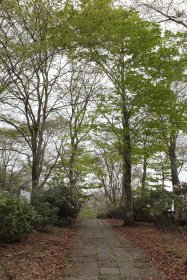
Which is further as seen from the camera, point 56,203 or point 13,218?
point 56,203

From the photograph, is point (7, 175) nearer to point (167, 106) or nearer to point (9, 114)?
point (9, 114)

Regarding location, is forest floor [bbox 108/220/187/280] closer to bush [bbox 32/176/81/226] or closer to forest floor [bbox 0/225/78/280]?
forest floor [bbox 0/225/78/280]

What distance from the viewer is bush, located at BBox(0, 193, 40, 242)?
7621mm

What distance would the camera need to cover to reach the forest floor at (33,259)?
18.0 feet

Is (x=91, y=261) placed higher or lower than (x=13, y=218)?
lower

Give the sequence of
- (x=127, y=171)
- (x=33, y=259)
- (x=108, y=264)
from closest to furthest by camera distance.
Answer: (x=108, y=264), (x=33, y=259), (x=127, y=171)

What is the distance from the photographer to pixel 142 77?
534 inches

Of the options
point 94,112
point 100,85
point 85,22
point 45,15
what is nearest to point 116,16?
point 85,22

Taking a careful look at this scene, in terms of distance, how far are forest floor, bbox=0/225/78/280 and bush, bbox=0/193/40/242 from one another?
0.87ft

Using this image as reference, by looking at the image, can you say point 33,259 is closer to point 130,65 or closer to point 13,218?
point 13,218

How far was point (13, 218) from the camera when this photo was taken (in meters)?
7.69

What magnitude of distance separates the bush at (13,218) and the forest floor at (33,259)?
10.4 inches

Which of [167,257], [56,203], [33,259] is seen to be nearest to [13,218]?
[33,259]

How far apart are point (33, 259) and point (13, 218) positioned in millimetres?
1311
